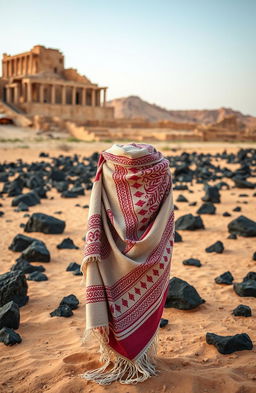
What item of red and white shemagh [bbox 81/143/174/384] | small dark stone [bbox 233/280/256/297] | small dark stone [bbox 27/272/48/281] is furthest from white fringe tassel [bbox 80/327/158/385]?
small dark stone [bbox 27/272/48/281]

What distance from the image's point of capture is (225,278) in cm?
528

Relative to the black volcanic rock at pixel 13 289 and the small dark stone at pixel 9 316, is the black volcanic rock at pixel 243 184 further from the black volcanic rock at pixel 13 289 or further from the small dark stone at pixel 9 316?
the small dark stone at pixel 9 316

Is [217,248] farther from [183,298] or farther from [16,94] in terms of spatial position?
[16,94]

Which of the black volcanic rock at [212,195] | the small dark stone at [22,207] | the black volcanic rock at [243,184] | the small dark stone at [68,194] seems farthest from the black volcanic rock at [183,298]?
the black volcanic rock at [243,184]

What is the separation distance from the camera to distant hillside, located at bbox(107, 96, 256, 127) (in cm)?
9544

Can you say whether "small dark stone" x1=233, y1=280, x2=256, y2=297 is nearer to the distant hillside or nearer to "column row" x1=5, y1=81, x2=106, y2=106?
"column row" x1=5, y1=81, x2=106, y2=106

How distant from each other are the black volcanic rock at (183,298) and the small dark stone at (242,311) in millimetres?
399

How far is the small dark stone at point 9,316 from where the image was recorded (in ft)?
13.1

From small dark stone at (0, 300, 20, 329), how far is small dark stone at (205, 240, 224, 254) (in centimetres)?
344

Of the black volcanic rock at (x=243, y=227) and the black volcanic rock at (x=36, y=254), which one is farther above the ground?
the black volcanic rock at (x=243, y=227)

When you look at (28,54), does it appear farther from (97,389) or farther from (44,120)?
(97,389)

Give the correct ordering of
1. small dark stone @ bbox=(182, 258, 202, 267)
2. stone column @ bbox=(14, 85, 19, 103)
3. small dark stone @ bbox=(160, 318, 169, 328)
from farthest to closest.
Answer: stone column @ bbox=(14, 85, 19, 103) → small dark stone @ bbox=(182, 258, 202, 267) → small dark stone @ bbox=(160, 318, 169, 328)

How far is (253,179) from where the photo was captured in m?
14.6

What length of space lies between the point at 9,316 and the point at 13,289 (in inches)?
23.5
